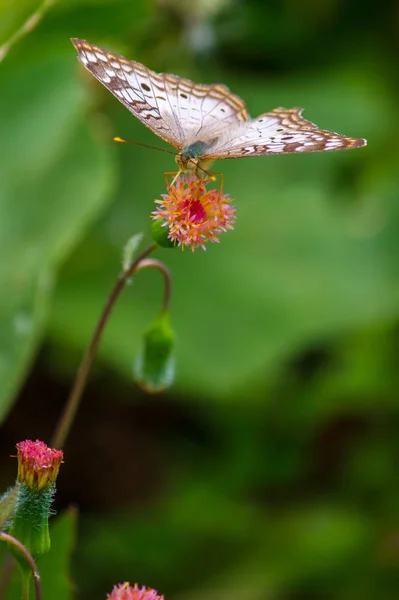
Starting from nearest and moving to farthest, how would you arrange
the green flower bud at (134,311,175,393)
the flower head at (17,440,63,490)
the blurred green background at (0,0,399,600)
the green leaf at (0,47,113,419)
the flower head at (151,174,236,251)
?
the flower head at (17,440,63,490) < the flower head at (151,174,236,251) < the green flower bud at (134,311,175,393) < the green leaf at (0,47,113,419) < the blurred green background at (0,0,399,600)

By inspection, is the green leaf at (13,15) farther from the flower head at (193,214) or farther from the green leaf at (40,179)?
the flower head at (193,214)

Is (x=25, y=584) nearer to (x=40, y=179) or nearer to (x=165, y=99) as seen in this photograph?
(x=165, y=99)

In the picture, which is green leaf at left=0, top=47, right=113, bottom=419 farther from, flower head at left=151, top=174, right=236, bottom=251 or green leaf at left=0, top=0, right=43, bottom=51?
flower head at left=151, top=174, right=236, bottom=251

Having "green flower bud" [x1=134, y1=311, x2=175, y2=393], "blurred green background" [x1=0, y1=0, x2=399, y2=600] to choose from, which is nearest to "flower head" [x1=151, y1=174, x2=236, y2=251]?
"green flower bud" [x1=134, y1=311, x2=175, y2=393]

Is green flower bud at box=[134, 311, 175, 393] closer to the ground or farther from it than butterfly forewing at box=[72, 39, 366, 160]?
closer to the ground

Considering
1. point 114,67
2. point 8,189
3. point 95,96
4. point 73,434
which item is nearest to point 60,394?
point 73,434

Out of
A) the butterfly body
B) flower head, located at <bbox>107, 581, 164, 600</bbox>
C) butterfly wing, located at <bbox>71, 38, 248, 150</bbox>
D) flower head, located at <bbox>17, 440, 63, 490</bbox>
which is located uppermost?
butterfly wing, located at <bbox>71, 38, 248, 150</bbox>

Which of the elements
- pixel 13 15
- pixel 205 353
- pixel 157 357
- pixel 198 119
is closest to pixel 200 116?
pixel 198 119

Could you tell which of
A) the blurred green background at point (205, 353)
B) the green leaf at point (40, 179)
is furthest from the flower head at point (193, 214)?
the blurred green background at point (205, 353)
